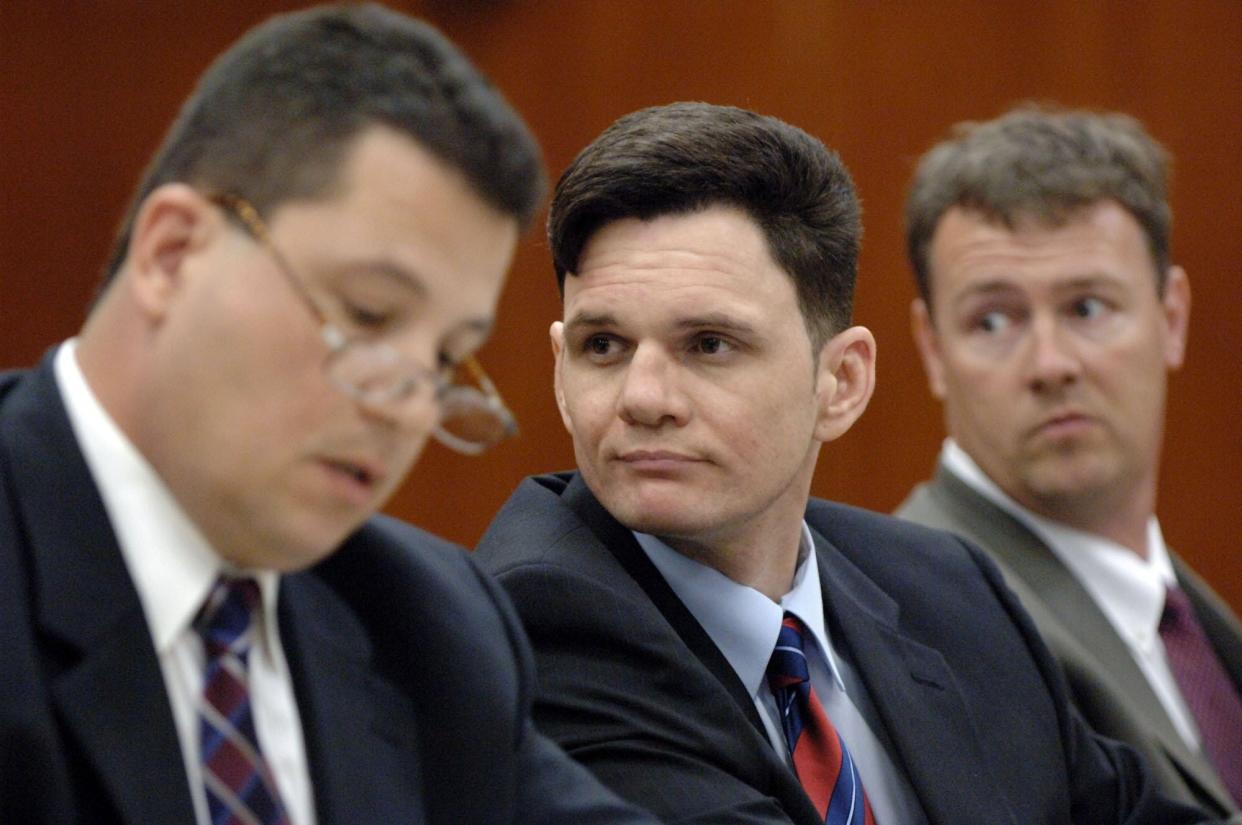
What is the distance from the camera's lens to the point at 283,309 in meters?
1.10

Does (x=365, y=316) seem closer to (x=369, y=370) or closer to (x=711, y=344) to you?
(x=369, y=370)

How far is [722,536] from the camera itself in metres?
1.84

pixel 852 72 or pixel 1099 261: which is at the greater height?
pixel 852 72

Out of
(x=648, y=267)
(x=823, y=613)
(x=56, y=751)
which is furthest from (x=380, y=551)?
(x=823, y=613)

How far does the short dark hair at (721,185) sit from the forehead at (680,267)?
0.02 m

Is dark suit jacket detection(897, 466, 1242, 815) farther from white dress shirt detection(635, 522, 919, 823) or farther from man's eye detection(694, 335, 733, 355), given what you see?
man's eye detection(694, 335, 733, 355)

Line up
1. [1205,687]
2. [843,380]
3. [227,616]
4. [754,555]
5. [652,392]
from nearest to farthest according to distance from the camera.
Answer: [227,616] < [652,392] < [754,555] < [843,380] < [1205,687]

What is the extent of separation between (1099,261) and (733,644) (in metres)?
1.12

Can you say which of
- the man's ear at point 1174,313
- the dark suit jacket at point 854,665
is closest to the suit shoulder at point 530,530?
the dark suit jacket at point 854,665

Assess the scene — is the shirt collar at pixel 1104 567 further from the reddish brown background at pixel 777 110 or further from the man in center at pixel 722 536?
the reddish brown background at pixel 777 110

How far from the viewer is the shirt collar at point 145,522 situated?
44.6 inches

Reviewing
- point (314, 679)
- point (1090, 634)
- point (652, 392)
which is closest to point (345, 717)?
point (314, 679)

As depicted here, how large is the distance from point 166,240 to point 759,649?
2.99 feet

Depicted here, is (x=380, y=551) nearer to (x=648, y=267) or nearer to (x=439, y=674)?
(x=439, y=674)
